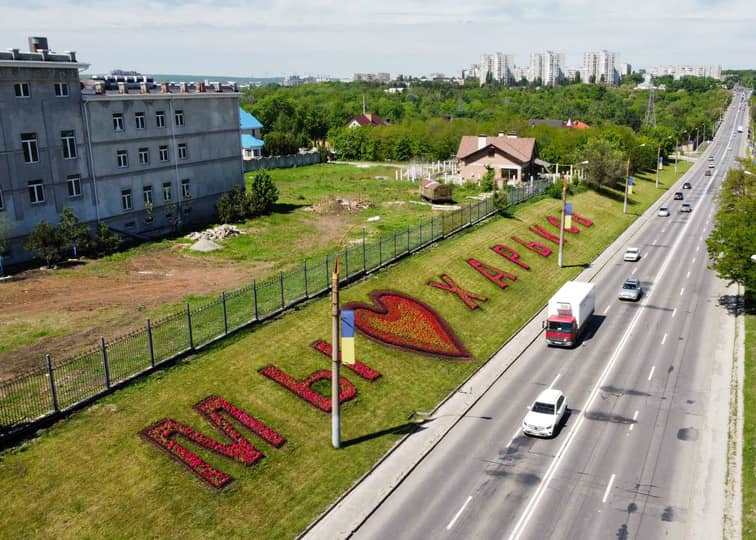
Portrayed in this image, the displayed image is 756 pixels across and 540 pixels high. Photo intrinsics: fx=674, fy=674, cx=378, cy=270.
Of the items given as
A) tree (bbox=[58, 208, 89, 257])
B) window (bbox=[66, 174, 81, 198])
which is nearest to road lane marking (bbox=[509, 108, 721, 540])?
tree (bbox=[58, 208, 89, 257])

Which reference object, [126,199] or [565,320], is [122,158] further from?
[565,320]

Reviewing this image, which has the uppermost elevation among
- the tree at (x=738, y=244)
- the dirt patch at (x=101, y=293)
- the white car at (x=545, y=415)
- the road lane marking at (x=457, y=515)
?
the tree at (x=738, y=244)

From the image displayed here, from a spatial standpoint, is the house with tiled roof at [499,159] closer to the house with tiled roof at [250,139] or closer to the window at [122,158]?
the house with tiled roof at [250,139]

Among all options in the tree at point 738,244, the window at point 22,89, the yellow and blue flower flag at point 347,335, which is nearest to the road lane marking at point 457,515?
the yellow and blue flower flag at point 347,335

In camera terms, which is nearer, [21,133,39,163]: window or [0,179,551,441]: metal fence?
[0,179,551,441]: metal fence

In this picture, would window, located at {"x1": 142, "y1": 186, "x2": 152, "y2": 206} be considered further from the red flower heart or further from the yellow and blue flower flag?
the yellow and blue flower flag
